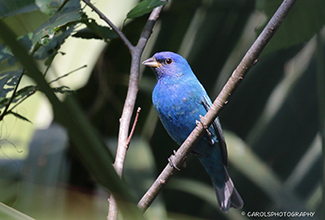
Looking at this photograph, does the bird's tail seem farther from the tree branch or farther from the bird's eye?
the tree branch

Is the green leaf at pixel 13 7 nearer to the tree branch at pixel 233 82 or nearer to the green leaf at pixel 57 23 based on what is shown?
the green leaf at pixel 57 23

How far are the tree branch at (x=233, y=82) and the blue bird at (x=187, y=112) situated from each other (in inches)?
24.1

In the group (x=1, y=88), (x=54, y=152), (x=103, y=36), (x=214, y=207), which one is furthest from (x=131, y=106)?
(x=214, y=207)

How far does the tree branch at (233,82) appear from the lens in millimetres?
1142

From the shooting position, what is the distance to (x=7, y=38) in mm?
269

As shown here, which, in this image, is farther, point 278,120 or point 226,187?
point 278,120

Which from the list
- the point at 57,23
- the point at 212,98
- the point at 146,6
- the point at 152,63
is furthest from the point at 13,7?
the point at 212,98

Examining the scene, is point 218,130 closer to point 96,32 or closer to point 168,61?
point 168,61

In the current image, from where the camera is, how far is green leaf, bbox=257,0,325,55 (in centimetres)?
164

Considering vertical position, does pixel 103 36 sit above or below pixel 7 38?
below

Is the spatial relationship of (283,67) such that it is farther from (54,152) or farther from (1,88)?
(1,88)

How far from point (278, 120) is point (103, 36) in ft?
5.83

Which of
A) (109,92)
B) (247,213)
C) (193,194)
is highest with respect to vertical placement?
(109,92)

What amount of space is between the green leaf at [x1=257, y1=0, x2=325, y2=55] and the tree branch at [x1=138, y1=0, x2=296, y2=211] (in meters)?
0.48
